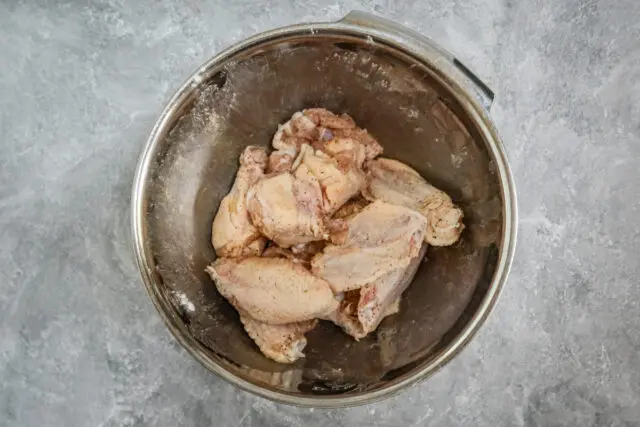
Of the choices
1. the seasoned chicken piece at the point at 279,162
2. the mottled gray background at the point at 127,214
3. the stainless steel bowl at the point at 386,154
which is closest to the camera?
the stainless steel bowl at the point at 386,154

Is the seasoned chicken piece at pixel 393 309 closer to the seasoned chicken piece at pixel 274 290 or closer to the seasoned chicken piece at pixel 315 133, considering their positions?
the seasoned chicken piece at pixel 274 290

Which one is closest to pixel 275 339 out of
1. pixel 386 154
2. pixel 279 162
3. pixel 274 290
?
pixel 274 290

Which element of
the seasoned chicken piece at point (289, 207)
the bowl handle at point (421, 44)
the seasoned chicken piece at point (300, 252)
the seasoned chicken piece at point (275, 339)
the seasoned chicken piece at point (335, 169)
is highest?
the bowl handle at point (421, 44)

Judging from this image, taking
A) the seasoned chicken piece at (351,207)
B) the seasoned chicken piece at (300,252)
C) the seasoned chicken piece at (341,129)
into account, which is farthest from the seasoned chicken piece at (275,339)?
the seasoned chicken piece at (341,129)

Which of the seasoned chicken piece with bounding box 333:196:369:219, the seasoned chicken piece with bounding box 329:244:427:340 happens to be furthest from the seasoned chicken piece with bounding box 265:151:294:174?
the seasoned chicken piece with bounding box 329:244:427:340

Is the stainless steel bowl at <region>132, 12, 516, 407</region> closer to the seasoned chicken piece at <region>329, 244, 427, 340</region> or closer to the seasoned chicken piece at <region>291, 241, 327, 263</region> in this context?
the seasoned chicken piece at <region>329, 244, 427, 340</region>

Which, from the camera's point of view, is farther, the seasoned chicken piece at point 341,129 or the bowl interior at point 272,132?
the seasoned chicken piece at point 341,129

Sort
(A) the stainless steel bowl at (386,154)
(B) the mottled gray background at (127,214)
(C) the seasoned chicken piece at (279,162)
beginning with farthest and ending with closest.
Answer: (B) the mottled gray background at (127,214) < (C) the seasoned chicken piece at (279,162) < (A) the stainless steel bowl at (386,154)
